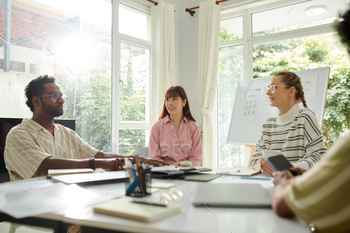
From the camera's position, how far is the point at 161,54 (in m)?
3.96

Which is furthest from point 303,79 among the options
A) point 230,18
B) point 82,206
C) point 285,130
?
point 82,206

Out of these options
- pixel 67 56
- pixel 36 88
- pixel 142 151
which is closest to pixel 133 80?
pixel 67 56

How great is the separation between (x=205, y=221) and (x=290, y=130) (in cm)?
131

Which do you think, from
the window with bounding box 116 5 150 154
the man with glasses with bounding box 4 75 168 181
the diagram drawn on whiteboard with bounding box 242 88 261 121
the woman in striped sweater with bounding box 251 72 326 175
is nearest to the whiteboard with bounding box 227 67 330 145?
the diagram drawn on whiteboard with bounding box 242 88 261 121

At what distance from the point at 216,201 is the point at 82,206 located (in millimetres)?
385

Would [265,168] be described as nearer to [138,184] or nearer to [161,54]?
[138,184]

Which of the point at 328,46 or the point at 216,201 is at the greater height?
the point at 328,46

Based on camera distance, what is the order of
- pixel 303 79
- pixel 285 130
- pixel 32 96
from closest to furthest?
pixel 285 130 < pixel 32 96 < pixel 303 79

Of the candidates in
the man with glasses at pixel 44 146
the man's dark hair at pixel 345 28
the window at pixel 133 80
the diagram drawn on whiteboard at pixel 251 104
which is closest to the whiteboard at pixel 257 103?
the diagram drawn on whiteboard at pixel 251 104

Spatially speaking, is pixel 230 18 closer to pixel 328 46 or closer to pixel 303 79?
pixel 328 46

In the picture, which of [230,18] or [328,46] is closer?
[328,46]

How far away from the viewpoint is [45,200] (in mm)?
890

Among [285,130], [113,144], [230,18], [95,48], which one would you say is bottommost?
[113,144]

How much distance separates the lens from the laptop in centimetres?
81
